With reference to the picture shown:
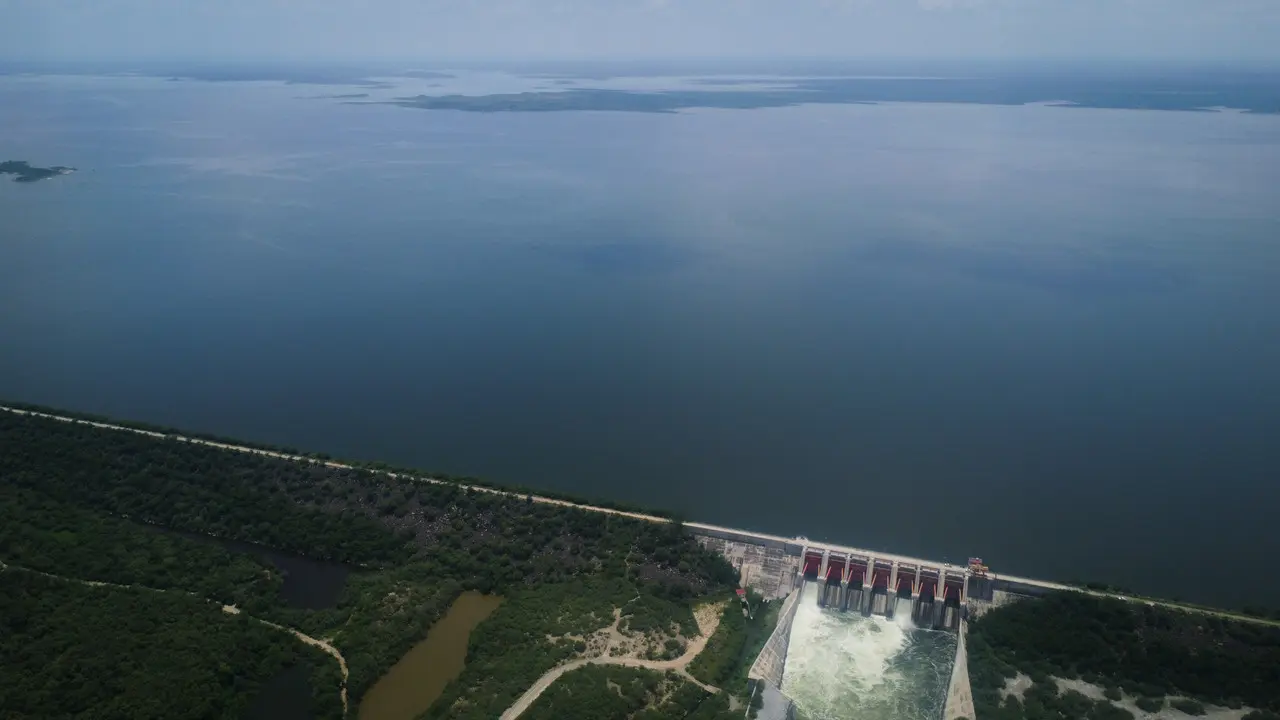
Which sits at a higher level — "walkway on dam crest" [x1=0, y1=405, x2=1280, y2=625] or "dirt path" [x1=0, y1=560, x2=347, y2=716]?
"walkway on dam crest" [x1=0, y1=405, x2=1280, y2=625]

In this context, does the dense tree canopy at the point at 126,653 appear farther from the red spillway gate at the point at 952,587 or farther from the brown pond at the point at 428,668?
the red spillway gate at the point at 952,587

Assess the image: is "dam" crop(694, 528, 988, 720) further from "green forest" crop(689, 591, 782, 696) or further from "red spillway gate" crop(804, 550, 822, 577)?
"green forest" crop(689, 591, 782, 696)

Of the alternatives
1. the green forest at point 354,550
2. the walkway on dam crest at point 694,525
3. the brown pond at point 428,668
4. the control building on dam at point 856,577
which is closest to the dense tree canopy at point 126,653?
the green forest at point 354,550

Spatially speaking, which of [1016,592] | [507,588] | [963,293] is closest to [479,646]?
[507,588]

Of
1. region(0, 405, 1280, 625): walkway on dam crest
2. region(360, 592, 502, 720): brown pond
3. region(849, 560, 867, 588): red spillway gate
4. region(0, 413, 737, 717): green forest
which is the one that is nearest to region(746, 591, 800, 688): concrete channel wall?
region(0, 413, 737, 717): green forest

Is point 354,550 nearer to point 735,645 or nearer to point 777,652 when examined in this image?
point 735,645

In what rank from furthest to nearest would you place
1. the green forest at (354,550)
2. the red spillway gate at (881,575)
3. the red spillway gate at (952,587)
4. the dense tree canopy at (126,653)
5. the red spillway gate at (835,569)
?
the red spillway gate at (835,569) → the red spillway gate at (881,575) → the red spillway gate at (952,587) → the green forest at (354,550) → the dense tree canopy at (126,653)
